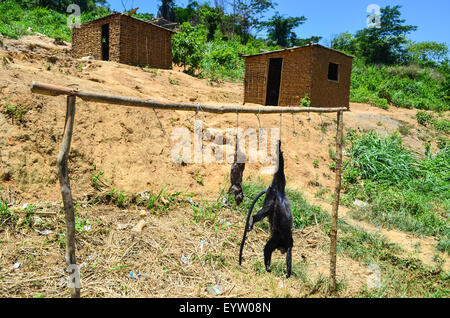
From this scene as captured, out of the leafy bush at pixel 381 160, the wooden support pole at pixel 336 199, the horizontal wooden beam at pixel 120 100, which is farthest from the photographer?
Result: the leafy bush at pixel 381 160

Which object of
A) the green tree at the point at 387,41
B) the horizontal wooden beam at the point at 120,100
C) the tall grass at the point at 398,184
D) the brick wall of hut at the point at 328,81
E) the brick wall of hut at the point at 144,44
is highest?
the green tree at the point at 387,41

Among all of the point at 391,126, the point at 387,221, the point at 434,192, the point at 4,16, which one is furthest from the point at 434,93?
the point at 4,16

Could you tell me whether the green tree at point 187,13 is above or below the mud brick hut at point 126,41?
above

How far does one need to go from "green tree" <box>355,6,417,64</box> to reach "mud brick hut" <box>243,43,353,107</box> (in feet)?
49.5

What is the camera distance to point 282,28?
28.3m

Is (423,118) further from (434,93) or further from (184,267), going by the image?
(184,267)

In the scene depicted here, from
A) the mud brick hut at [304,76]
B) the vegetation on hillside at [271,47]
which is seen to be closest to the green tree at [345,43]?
the vegetation on hillside at [271,47]

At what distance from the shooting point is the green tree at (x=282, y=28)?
91.8ft

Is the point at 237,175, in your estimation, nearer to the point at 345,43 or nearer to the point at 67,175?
the point at 67,175

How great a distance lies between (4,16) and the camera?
15258 millimetres

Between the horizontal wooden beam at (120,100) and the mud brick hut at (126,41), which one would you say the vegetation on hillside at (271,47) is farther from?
the horizontal wooden beam at (120,100)

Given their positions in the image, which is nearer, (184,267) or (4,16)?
(184,267)

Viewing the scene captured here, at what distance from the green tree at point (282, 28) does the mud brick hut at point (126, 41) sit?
18.1 m
